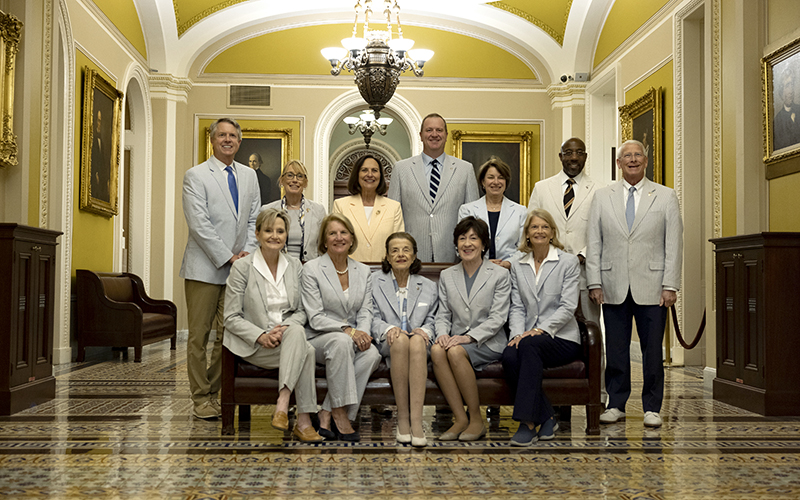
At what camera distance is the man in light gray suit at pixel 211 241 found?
166 inches

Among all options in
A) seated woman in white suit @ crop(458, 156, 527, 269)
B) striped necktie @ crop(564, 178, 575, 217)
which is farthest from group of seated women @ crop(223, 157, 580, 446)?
striped necktie @ crop(564, 178, 575, 217)

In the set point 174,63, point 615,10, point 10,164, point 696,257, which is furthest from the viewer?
point 174,63

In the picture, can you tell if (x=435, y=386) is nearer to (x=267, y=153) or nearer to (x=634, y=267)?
(x=634, y=267)

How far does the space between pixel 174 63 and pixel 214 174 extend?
636 centimetres

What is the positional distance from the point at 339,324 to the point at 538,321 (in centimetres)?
109

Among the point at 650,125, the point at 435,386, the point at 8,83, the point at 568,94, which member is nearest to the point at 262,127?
the point at 568,94

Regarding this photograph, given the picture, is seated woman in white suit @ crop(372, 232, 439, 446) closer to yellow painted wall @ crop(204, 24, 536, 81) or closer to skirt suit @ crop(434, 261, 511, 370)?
skirt suit @ crop(434, 261, 511, 370)

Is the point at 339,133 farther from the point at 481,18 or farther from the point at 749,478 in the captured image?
the point at 749,478

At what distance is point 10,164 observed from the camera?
18.5 feet

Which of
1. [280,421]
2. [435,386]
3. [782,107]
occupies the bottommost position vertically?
[280,421]

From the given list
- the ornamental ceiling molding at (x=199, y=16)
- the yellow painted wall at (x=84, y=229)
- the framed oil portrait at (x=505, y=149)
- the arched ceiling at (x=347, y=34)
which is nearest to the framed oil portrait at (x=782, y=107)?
the arched ceiling at (x=347, y=34)

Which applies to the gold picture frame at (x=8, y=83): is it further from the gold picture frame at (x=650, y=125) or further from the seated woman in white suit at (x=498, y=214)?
the gold picture frame at (x=650, y=125)

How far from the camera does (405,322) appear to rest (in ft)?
13.1

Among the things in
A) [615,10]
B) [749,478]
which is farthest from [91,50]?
[749,478]
